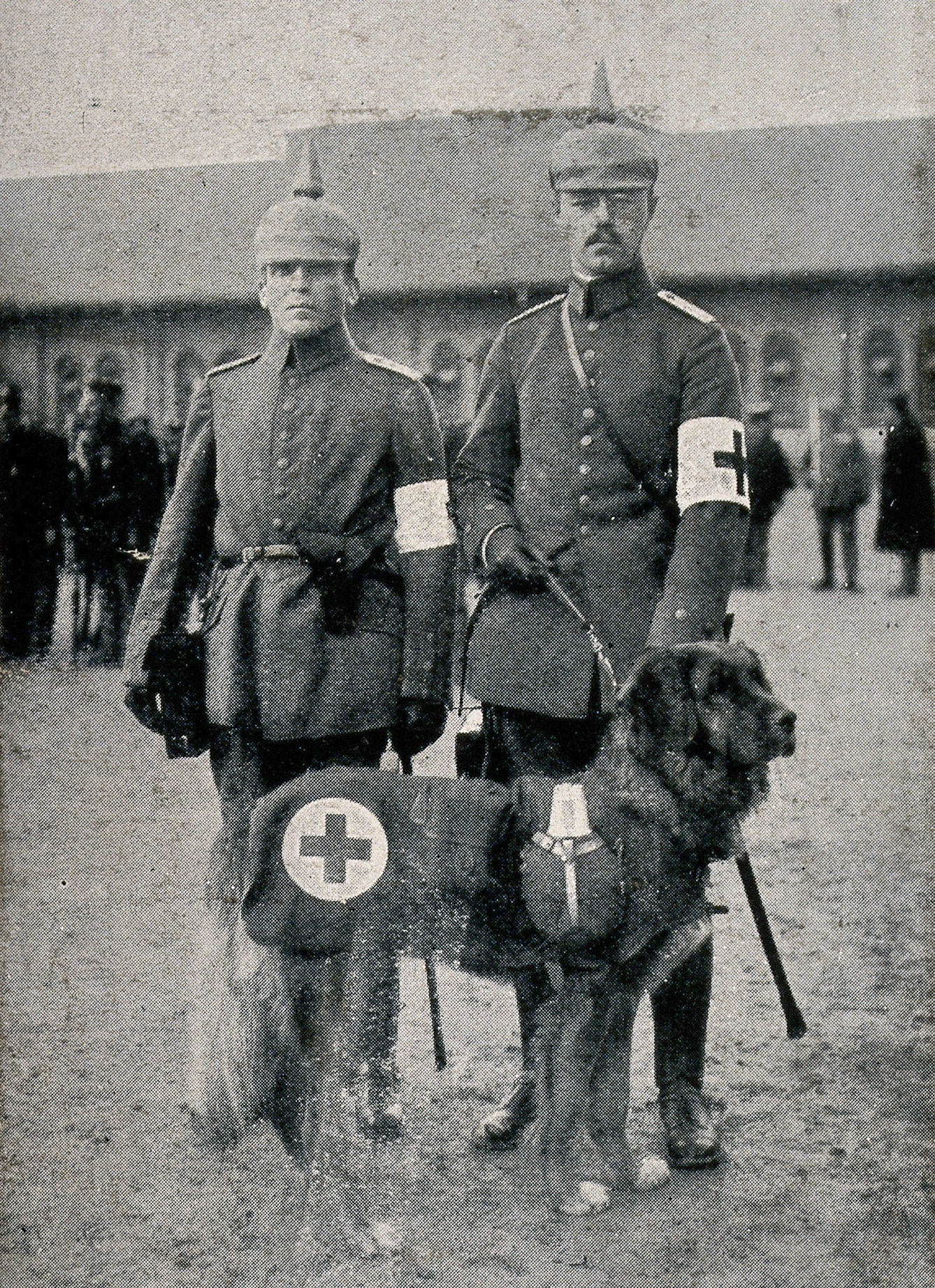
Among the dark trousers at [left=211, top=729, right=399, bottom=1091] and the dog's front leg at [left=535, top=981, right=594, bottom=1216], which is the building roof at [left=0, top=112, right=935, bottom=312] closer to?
the dark trousers at [left=211, top=729, right=399, bottom=1091]

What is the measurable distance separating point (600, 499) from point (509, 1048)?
1.38 m

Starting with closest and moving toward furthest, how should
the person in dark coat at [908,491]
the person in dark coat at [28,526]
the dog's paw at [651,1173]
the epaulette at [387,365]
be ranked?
the dog's paw at [651,1173], the epaulette at [387,365], the person in dark coat at [908,491], the person in dark coat at [28,526]

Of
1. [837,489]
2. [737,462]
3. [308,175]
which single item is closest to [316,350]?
[308,175]

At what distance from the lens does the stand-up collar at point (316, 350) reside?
368cm

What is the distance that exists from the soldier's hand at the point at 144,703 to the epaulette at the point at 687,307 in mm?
1591

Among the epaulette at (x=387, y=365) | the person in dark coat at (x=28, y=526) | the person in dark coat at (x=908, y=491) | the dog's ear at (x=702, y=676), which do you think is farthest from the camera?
the person in dark coat at (x=28, y=526)

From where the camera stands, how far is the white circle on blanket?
3658mm

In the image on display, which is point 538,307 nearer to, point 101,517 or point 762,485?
point 762,485

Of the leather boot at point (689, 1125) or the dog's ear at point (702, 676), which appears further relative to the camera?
the leather boot at point (689, 1125)

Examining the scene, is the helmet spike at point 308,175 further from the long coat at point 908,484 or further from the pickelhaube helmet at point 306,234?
the long coat at point 908,484

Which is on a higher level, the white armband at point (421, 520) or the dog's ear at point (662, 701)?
the white armband at point (421, 520)

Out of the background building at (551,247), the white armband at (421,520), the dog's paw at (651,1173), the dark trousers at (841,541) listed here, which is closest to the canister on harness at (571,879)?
the dog's paw at (651,1173)

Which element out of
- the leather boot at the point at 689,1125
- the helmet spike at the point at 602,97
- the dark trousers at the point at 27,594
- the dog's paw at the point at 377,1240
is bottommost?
the dog's paw at the point at 377,1240

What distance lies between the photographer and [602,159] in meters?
3.62
